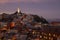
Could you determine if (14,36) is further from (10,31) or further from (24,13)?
(24,13)

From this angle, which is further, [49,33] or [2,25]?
[2,25]

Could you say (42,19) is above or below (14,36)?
above

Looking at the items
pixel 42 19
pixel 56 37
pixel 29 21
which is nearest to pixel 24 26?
pixel 29 21

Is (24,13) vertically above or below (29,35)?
above

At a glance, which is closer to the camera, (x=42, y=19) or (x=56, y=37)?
(x=56, y=37)

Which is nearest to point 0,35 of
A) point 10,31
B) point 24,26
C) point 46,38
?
point 10,31

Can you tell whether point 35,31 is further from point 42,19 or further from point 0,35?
point 0,35

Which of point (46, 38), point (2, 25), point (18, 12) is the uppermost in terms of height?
point (18, 12)

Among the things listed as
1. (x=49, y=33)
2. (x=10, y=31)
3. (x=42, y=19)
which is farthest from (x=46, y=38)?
(x=10, y=31)
